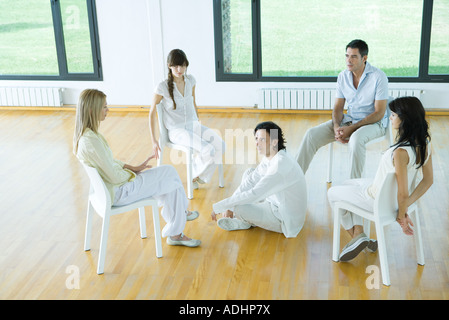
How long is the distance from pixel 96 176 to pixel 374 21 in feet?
14.9

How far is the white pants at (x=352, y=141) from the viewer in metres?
4.55

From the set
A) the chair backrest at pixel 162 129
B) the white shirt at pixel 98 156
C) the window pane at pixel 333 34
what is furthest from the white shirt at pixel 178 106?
the window pane at pixel 333 34

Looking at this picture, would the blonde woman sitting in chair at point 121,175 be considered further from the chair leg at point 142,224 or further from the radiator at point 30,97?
the radiator at point 30,97

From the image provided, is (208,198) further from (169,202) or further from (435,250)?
(435,250)

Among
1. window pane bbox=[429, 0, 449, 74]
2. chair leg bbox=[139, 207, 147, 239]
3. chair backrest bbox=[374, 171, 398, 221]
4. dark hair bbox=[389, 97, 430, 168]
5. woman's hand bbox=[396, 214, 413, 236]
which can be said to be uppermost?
window pane bbox=[429, 0, 449, 74]

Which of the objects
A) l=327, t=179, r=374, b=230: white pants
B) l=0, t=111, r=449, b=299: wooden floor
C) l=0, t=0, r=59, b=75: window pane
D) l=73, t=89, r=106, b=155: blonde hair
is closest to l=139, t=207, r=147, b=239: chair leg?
l=0, t=111, r=449, b=299: wooden floor

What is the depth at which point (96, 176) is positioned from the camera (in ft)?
11.4

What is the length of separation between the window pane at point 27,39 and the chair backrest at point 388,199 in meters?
5.41

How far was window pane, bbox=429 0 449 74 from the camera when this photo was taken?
6.57 meters

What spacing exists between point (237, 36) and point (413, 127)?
4049 mm

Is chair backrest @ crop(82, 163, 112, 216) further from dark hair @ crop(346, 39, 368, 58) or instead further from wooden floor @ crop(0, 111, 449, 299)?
dark hair @ crop(346, 39, 368, 58)

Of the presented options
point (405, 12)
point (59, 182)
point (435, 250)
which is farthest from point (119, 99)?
point (435, 250)

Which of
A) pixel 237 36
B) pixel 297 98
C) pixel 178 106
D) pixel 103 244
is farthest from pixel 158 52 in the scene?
pixel 103 244

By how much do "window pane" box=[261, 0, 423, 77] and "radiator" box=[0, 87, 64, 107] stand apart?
274cm
